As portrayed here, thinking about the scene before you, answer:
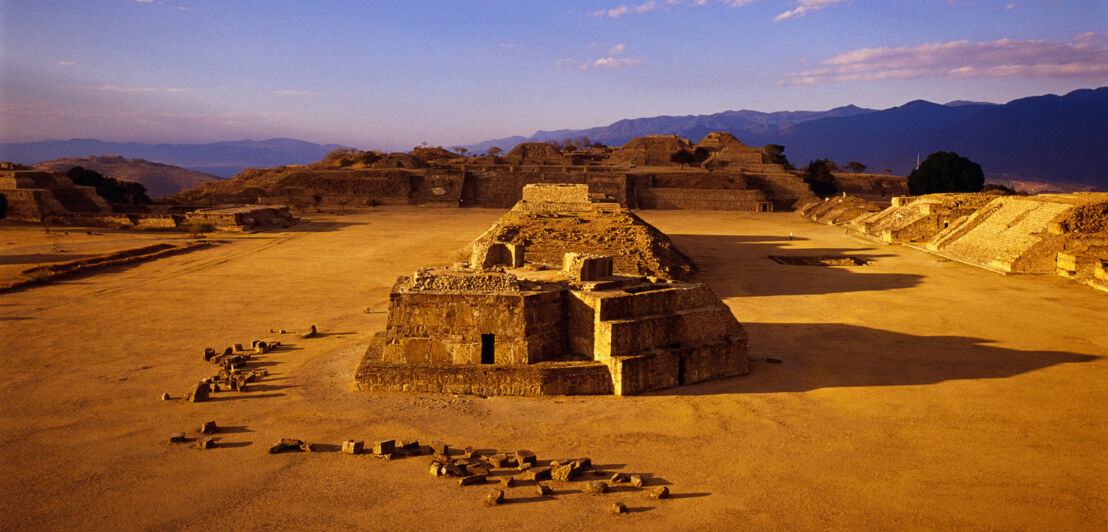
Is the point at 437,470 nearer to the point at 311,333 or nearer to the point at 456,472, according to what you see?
the point at 456,472

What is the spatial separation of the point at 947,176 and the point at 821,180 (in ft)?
38.6

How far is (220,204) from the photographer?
45688 millimetres

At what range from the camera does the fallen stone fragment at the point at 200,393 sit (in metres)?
10.5

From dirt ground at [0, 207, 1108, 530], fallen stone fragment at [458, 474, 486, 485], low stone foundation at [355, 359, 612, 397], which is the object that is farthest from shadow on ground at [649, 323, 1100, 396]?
fallen stone fragment at [458, 474, 486, 485]

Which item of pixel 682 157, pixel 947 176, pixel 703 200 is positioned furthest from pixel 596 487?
pixel 682 157

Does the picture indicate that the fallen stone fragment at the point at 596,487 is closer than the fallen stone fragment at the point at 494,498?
No

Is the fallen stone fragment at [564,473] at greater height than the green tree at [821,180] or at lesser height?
lesser

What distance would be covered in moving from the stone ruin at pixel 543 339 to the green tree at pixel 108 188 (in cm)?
4157

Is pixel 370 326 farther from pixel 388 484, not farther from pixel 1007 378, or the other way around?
pixel 1007 378

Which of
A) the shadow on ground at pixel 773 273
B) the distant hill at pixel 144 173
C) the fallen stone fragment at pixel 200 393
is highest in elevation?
the distant hill at pixel 144 173

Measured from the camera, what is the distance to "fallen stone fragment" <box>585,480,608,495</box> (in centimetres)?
772

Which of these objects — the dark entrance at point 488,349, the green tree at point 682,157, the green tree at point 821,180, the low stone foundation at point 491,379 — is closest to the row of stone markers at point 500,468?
the low stone foundation at point 491,379

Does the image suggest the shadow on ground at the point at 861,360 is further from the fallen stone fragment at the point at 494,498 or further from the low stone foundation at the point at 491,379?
the fallen stone fragment at the point at 494,498

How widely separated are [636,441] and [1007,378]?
25.2ft
